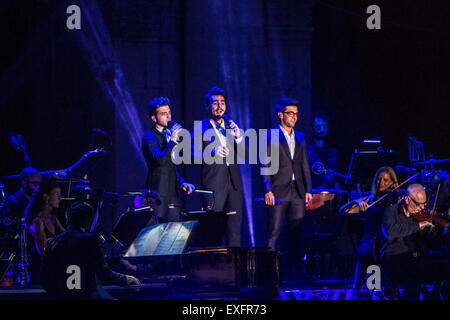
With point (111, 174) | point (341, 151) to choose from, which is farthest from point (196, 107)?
point (341, 151)

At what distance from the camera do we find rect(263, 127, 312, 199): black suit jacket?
273 inches

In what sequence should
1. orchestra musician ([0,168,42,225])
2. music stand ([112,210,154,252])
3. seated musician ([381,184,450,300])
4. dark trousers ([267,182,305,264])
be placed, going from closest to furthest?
music stand ([112,210,154,252]) → seated musician ([381,184,450,300]) → dark trousers ([267,182,305,264]) → orchestra musician ([0,168,42,225])

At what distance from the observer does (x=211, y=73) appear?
884 cm

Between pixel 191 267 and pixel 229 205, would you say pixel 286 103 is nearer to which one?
pixel 229 205

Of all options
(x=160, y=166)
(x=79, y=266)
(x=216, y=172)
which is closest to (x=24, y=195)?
(x=160, y=166)

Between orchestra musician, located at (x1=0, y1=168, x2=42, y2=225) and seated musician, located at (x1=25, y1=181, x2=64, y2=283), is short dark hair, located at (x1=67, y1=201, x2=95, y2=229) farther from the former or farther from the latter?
orchestra musician, located at (x1=0, y1=168, x2=42, y2=225)

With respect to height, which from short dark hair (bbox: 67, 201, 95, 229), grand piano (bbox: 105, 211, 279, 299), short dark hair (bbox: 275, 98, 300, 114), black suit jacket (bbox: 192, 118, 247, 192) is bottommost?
grand piano (bbox: 105, 211, 279, 299)

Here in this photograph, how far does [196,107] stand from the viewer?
8.88 m

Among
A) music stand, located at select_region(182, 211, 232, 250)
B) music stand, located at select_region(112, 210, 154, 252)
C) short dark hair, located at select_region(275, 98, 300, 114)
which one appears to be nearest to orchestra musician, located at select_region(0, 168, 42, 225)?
music stand, located at select_region(112, 210, 154, 252)

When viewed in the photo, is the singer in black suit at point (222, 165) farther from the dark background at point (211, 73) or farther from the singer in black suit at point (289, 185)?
the dark background at point (211, 73)

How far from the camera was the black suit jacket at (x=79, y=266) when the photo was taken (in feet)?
14.9

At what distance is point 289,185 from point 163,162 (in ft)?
4.32

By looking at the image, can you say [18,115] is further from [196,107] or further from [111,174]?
[196,107]

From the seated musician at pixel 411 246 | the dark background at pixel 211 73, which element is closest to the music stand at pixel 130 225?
the seated musician at pixel 411 246
